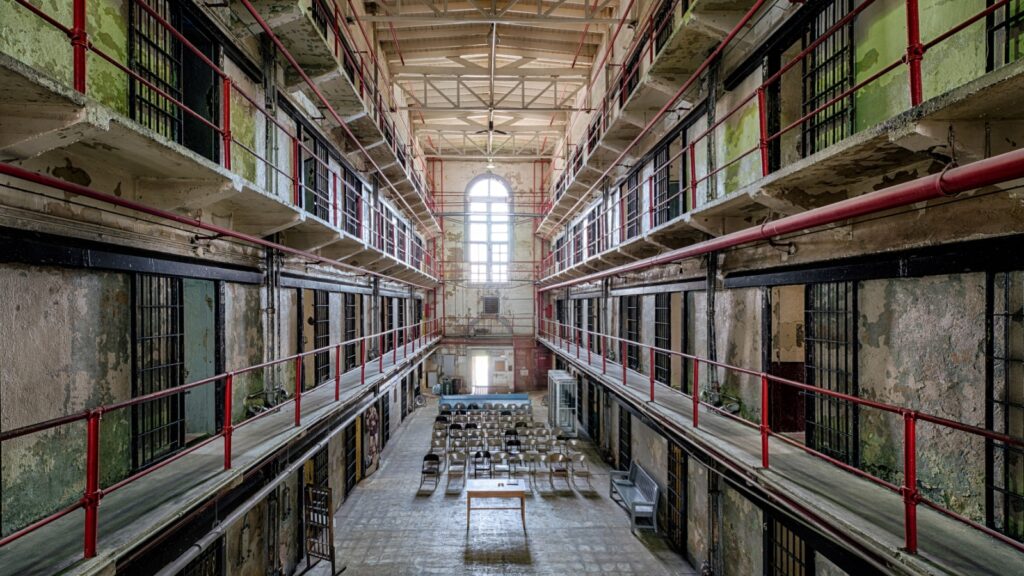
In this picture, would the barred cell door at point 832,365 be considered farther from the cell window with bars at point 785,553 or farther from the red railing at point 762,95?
the red railing at point 762,95

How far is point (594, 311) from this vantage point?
1404cm

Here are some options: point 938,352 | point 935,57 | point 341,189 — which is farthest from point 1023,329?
point 341,189

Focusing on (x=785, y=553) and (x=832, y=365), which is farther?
(x=785, y=553)

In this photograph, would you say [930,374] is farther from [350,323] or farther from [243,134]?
[350,323]

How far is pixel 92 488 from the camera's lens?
252cm

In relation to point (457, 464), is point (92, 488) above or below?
above

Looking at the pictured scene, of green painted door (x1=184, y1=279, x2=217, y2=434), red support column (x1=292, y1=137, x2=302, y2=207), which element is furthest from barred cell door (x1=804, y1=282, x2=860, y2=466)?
green painted door (x1=184, y1=279, x2=217, y2=434)

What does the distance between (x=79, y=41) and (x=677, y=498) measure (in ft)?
29.1

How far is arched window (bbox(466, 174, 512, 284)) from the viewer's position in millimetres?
21906

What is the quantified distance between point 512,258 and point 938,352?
750 inches

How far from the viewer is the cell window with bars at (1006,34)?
2.69 m

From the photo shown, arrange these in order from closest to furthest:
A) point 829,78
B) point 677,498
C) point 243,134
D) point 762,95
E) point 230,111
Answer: point 762,95, point 829,78, point 230,111, point 243,134, point 677,498

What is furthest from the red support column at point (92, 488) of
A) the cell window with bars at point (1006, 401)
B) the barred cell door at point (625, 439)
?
the barred cell door at point (625, 439)

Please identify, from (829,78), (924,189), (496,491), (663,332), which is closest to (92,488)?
(924,189)
